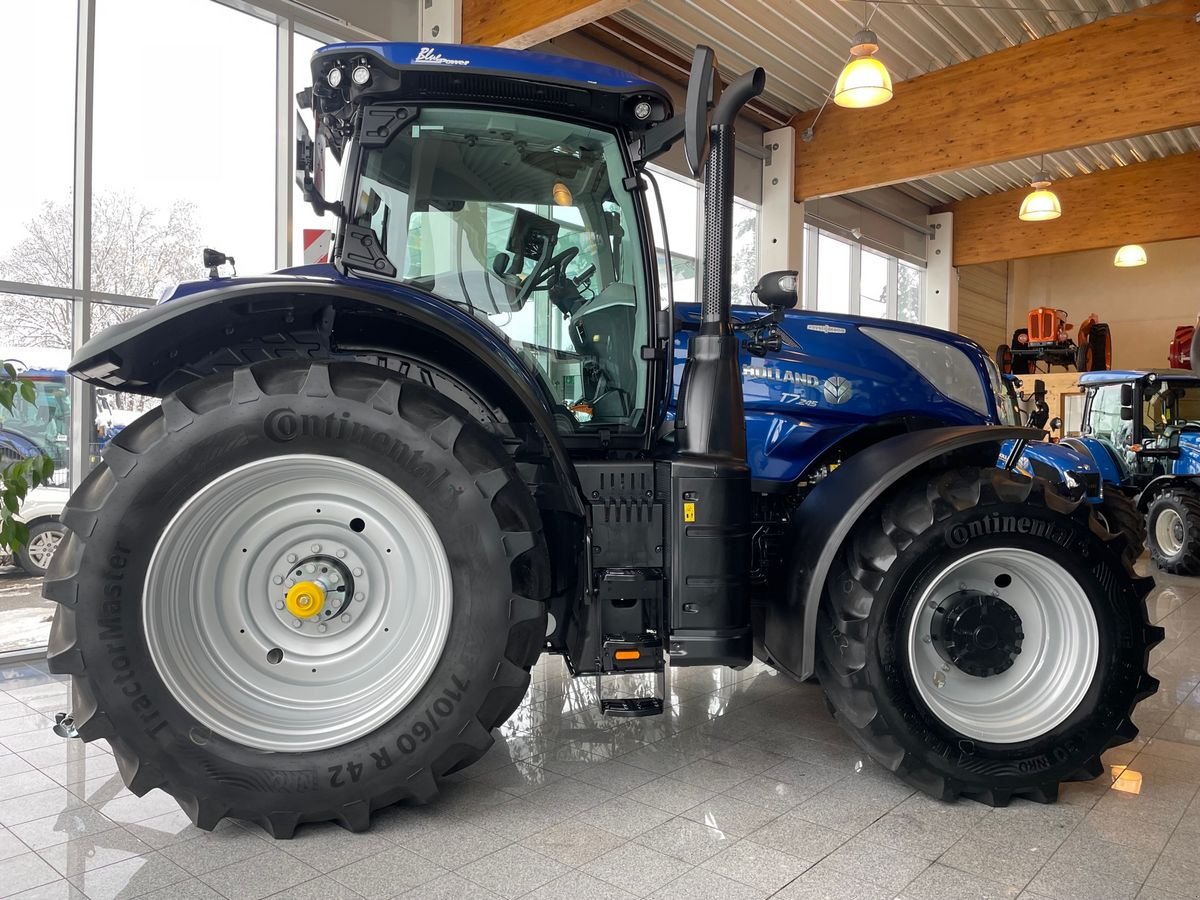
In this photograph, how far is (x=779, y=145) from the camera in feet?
35.8

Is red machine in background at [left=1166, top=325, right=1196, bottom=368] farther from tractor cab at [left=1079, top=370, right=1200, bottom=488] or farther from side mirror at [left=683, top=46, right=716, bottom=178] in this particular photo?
side mirror at [left=683, top=46, right=716, bottom=178]

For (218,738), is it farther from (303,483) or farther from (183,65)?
(183,65)

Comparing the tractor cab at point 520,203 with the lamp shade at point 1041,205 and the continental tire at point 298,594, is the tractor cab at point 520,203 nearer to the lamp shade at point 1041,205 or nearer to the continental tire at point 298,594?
the continental tire at point 298,594

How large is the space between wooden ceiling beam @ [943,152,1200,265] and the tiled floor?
466 inches

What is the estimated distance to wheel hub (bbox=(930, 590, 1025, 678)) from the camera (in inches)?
110

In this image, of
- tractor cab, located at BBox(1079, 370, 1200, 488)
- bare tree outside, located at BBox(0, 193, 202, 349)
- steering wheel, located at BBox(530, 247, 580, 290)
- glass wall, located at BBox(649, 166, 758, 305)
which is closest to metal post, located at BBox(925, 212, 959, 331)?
glass wall, located at BBox(649, 166, 758, 305)

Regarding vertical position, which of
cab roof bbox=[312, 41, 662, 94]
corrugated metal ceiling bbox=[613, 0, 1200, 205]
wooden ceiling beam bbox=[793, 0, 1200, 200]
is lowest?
cab roof bbox=[312, 41, 662, 94]

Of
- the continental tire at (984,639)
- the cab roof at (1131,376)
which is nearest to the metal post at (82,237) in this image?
the continental tire at (984,639)

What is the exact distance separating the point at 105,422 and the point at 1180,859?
546cm

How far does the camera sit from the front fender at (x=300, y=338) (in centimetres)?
240

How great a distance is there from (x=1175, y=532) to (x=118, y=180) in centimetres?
909

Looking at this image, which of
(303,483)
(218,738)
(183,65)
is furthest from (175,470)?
(183,65)

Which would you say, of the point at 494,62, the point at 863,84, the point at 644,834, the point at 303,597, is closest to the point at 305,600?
the point at 303,597

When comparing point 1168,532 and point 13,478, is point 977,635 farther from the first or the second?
point 1168,532
